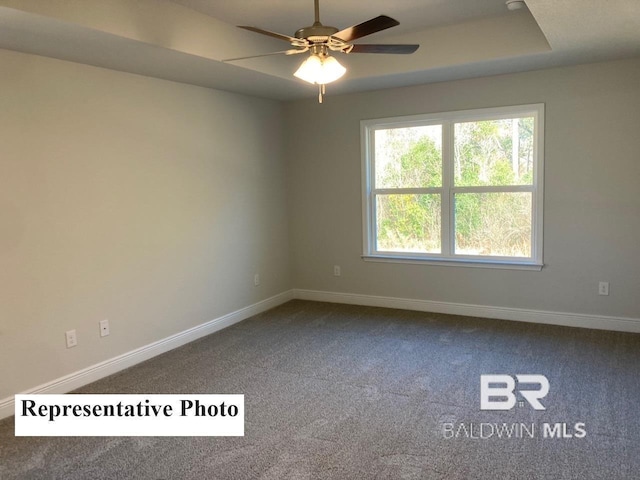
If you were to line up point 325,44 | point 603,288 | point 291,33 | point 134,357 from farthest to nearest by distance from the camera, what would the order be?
1. point 603,288
2. point 291,33
3. point 134,357
4. point 325,44

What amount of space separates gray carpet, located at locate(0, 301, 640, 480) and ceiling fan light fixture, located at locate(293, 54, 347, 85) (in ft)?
6.47

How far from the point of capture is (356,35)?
2.47 meters

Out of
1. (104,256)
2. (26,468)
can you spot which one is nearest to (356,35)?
(104,256)

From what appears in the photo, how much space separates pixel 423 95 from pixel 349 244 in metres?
1.75

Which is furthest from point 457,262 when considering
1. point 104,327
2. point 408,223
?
point 104,327

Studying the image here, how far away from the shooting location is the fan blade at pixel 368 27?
7.38ft

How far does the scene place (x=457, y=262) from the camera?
16.0 ft

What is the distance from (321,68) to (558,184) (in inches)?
109

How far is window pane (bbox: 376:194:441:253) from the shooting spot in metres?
5.04

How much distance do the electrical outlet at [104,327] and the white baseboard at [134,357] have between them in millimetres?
208

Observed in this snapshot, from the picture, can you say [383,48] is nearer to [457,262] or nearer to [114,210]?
[114,210]

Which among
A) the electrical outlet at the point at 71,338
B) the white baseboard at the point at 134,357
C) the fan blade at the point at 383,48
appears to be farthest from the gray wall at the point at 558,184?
the electrical outlet at the point at 71,338

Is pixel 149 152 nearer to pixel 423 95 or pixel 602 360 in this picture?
pixel 423 95

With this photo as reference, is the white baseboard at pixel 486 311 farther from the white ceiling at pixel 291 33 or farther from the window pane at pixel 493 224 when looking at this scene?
the white ceiling at pixel 291 33
